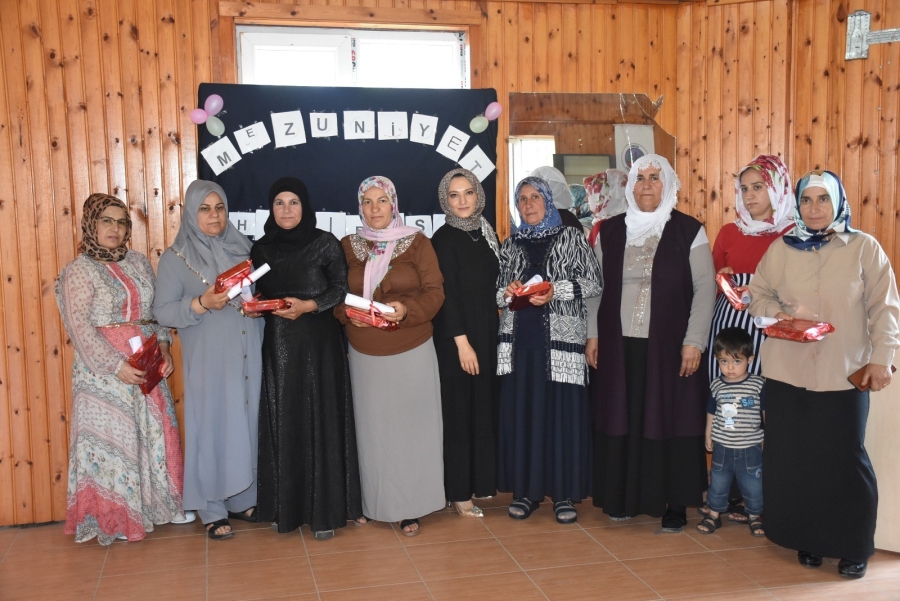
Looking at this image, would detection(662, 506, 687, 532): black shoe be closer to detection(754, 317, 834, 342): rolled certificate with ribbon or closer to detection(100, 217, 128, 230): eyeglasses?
detection(754, 317, 834, 342): rolled certificate with ribbon

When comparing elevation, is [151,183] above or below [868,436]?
above

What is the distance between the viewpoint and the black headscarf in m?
3.17

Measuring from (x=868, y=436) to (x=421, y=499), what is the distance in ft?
6.19

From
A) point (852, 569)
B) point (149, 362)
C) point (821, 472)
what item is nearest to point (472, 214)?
point (149, 362)

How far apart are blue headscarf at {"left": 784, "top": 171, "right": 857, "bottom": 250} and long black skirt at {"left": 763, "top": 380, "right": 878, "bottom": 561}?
1.80 ft

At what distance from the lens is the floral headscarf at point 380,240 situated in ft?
10.5

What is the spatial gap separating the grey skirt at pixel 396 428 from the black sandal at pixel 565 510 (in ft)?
1.97

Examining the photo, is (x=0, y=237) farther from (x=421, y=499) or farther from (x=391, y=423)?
(x=421, y=499)

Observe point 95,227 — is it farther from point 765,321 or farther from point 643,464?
point 765,321

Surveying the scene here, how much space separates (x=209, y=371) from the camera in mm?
3156

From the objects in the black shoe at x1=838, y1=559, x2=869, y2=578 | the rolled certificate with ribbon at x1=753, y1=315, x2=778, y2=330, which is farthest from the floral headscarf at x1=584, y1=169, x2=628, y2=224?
the black shoe at x1=838, y1=559, x2=869, y2=578

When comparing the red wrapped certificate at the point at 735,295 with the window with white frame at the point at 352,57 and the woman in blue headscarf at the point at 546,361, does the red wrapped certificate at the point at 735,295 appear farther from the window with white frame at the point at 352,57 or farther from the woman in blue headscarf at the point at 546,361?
the window with white frame at the point at 352,57

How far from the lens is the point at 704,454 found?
3184mm

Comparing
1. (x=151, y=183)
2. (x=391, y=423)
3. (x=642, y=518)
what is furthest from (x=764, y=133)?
(x=151, y=183)
